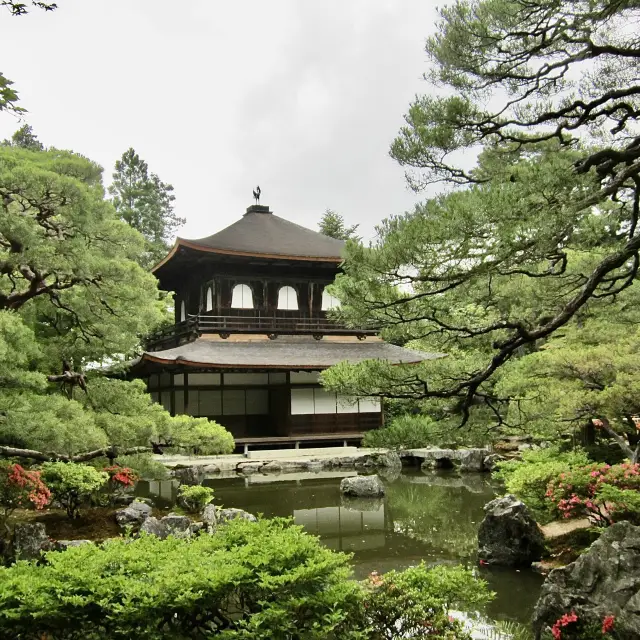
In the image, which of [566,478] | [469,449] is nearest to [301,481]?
[469,449]

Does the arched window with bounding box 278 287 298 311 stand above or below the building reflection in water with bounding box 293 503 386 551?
above

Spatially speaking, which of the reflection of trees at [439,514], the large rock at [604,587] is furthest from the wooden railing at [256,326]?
the large rock at [604,587]

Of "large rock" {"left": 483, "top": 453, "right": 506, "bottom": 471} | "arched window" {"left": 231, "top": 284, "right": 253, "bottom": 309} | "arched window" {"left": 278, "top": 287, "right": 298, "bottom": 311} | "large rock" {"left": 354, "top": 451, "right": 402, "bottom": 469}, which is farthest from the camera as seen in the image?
"arched window" {"left": 278, "top": 287, "right": 298, "bottom": 311}

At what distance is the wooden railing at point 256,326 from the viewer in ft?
68.4

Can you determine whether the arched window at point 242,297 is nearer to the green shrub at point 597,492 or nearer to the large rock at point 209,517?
the large rock at point 209,517

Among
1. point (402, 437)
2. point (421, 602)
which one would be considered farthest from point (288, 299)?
point (421, 602)

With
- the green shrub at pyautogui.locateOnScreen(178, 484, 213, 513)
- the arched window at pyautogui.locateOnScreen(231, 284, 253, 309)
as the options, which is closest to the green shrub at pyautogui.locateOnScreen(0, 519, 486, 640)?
the green shrub at pyautogui.locateOnScreen(178, 484, 213, 513)

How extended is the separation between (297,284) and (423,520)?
1247 cm

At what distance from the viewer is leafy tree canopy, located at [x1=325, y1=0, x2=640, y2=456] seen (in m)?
4.80

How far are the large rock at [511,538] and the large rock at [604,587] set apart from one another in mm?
2718

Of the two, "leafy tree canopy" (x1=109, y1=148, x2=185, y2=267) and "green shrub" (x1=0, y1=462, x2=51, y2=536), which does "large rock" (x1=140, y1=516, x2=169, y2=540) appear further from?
"leafy tree canopy" (x1=109, y1=148, x2=185, y2=267)

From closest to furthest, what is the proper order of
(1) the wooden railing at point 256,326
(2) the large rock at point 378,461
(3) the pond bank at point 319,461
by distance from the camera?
1. (3) the pond bank at point 319,461
2. (2) the large rock at point 378,461
3. (1) the wooden railing at point 256,326

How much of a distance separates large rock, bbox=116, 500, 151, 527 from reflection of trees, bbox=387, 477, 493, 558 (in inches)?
155

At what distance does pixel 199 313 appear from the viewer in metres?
22.3
